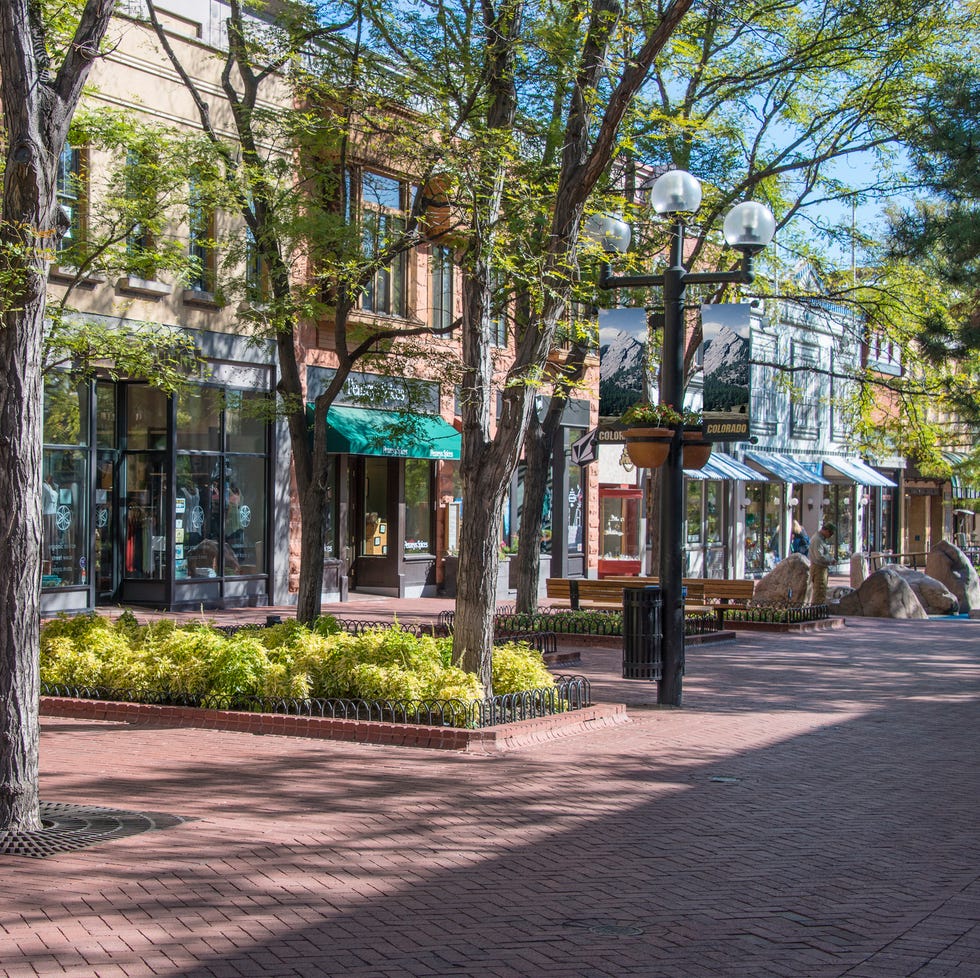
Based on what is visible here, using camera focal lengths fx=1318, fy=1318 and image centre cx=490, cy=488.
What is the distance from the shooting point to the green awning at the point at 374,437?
23656 millimetres

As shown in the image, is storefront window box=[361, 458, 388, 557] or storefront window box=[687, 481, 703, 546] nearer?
storefront window box=[361, 458, 388, 557]

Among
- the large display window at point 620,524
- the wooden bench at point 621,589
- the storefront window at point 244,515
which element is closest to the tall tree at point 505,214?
the wooden bench at point 621,589

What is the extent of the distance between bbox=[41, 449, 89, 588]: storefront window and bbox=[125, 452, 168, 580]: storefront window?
144cm

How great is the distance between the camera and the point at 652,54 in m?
10.1

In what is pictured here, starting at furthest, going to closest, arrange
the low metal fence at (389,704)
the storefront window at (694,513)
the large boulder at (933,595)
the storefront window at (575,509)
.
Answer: the storefront window at (694,513)
the storefront window at (575,509)
the large boulder at (933,595)
the low metal fence at (389,704)

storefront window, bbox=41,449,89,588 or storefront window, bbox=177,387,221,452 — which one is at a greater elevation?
storefront window, bbox=177,387,221,452

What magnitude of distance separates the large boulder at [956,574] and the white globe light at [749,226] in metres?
16.1

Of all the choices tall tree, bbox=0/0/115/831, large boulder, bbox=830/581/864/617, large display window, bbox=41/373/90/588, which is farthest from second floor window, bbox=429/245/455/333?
tall tree, bbox=0/0/115/831

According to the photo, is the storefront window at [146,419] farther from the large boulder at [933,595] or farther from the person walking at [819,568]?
the large boulder at [933,595]

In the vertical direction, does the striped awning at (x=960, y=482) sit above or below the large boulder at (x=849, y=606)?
above

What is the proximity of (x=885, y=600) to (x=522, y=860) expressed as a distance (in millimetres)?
19376

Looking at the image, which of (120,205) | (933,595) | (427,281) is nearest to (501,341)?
(427,281)

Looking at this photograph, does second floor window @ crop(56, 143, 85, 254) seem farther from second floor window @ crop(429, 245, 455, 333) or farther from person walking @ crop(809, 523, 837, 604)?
person walking @ crop(809, 523, 837, 604)

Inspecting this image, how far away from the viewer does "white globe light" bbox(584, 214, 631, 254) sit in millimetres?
13469
